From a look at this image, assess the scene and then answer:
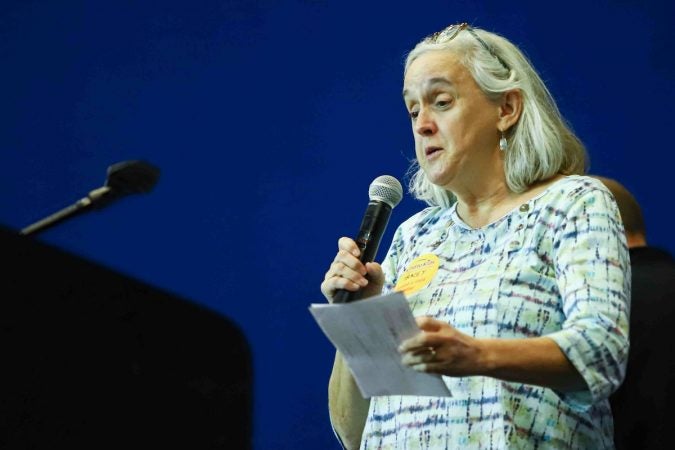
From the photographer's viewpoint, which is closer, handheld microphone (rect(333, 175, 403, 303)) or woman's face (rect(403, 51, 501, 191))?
handheld microphone (rect(333, 175, 403, 303))

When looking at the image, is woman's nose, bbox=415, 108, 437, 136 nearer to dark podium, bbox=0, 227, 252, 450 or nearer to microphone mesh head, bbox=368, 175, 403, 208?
microphone mesh head, bbox=368, 175, 403, 208

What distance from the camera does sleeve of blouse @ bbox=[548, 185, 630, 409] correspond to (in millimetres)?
1440

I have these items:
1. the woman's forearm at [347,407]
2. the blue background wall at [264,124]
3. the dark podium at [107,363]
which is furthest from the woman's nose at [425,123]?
the dark podium at [107,363]

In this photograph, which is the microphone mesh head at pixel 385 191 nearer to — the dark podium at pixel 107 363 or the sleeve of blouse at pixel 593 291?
the sleeve of blouse at pixel 593 291

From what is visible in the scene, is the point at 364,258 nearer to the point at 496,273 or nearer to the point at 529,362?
the point at 496,273

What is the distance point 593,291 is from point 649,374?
0.64 meters

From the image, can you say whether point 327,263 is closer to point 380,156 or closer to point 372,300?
point 380,156

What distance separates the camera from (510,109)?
6.21ft

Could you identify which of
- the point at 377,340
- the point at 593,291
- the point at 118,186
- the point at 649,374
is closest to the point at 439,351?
the point at 377,340

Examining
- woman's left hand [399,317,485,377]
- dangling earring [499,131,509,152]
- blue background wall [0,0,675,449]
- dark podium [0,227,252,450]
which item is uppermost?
blue background wall [0,0,675,449]

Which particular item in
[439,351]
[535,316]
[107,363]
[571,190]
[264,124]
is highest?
[264,124]

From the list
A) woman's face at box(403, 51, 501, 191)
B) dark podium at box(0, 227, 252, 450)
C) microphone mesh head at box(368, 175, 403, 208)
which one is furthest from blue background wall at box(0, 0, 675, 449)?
dark podium at box(0, 227, 252, 450)

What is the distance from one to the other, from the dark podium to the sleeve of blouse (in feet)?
2.25

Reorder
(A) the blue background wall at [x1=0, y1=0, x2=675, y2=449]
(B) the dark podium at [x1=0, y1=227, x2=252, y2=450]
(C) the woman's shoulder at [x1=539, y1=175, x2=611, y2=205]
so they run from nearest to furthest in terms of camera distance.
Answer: (B) the dark podium at [x1=0, y1=227, x2=252, y2=450] → (C) the woman's shoulder at [x1=539, y1=175, x2=611, y2=205] → (A) the blue background wall at [x1=0, y1=0, x2=675, y2=449]
